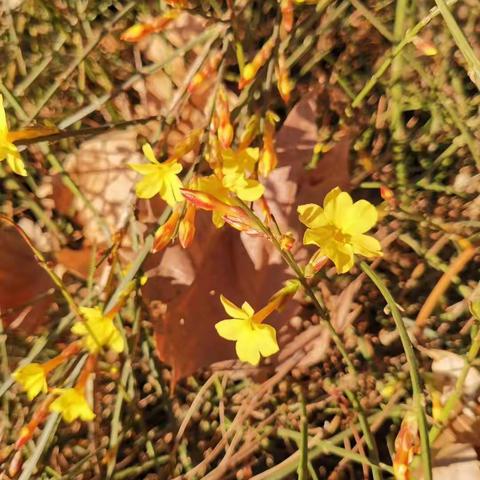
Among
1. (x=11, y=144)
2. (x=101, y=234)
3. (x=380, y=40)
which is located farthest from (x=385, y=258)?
(x=11, y=144)

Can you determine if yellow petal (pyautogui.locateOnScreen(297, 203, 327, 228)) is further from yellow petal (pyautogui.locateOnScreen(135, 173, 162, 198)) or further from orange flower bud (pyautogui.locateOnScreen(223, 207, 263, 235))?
yellow petal (pyautogui.locateOnScreen(135, 173, 162, 198))

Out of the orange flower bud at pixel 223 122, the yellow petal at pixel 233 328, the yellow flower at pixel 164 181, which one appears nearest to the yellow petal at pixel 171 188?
the yellow flower at pixel 164 181

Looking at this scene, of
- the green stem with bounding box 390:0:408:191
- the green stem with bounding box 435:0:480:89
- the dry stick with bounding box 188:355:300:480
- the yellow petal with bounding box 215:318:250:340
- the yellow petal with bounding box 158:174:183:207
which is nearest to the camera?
the green stem with bounding box 435:0:480:89

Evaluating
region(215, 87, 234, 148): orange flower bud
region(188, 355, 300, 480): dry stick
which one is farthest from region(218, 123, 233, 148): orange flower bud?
region(188, 355, 300, 480): dry stick

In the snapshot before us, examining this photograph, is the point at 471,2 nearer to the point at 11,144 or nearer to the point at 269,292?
the point at 269,292

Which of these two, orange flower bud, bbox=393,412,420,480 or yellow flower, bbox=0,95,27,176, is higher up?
yellow flower, bbox=0,95,27,176

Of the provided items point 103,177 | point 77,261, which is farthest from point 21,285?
point 103,177
